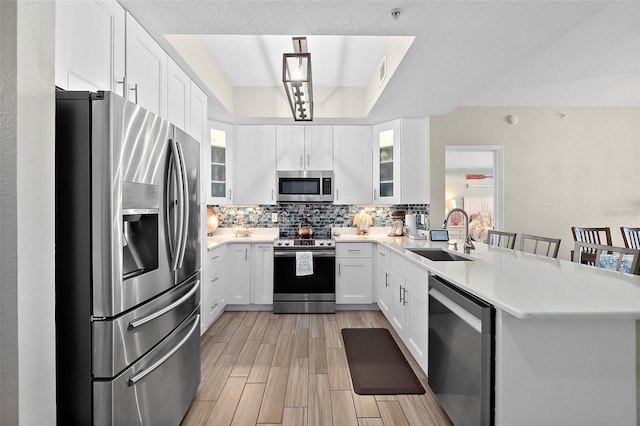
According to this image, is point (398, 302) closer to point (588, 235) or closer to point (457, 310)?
point (457, 310)

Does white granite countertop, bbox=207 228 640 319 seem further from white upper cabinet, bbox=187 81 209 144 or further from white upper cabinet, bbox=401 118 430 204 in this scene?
white upper cabinet, bbox=187 81 209 144

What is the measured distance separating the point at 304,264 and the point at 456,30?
9.11ft

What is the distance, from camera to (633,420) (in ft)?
4.27

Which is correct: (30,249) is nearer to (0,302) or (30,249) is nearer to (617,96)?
(0,302)

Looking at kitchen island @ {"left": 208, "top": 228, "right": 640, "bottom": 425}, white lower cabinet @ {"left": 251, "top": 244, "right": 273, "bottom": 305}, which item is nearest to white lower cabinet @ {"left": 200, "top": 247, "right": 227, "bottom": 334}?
white lower cabinet @ {"left": 251, "top": 244, "right": 273, "bottom": 305}

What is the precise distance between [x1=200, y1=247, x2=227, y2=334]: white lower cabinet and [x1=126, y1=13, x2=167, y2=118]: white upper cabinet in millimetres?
1595

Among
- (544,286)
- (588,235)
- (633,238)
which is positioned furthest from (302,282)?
(633,238)

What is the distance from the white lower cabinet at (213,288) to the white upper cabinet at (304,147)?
4.67 feet

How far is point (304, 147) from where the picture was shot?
434 centimetres

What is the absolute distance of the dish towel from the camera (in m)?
3.91

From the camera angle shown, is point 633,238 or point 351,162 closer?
point 633,238

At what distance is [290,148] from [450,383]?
332 cm

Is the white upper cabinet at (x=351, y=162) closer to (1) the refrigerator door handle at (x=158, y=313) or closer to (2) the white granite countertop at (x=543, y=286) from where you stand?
(2) the white granite countertop at (x=543, y=286)

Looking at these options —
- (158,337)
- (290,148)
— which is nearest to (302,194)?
(290,148)
